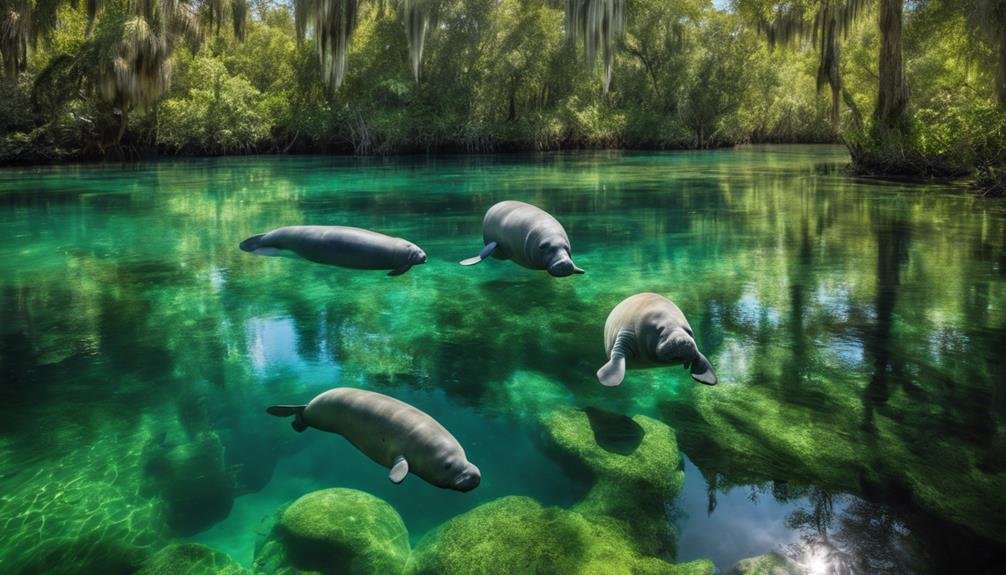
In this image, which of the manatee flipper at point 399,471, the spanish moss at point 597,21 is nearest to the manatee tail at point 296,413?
the manatee flipper at point 399,471

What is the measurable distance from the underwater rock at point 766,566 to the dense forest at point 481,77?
48.1ft

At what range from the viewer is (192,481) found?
3.10 metres

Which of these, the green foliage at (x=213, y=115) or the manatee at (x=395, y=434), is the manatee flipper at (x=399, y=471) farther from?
the green foliage at (x=213, y=115)

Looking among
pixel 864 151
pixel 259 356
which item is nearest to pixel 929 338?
pixel 259 356

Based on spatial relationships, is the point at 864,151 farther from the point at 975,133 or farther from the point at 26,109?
the point at 26,109

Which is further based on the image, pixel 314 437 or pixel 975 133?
pixel 975 133

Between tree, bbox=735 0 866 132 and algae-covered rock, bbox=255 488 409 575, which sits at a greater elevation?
tree, bbox=735 0 866 132

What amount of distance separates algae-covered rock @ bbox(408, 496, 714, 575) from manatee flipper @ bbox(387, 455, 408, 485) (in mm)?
264

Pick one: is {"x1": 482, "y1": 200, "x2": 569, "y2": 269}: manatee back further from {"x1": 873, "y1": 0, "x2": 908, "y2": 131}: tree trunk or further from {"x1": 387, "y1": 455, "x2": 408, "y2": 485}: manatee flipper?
{"x1": 873, "y1": 0, "x2": 908, "y2": 131}: tree trunk

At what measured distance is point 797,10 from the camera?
70.0 feet

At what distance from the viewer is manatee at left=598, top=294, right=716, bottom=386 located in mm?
3389

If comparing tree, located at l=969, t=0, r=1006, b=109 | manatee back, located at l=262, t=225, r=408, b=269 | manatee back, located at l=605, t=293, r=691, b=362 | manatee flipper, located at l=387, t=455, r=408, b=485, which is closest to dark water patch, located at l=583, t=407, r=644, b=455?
manatee back, located at l=605, t=293, r=691, b=362

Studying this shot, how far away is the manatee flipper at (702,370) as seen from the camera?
3.32 metres

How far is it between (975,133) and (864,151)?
480 centimetres
